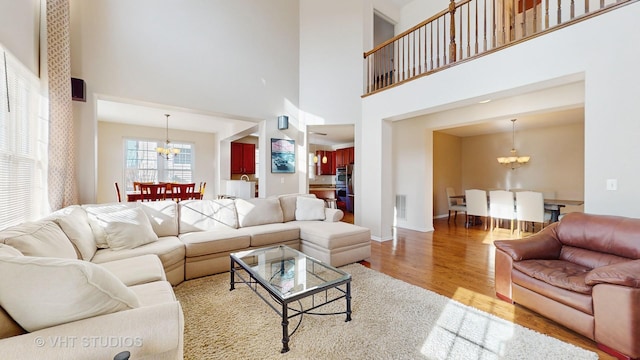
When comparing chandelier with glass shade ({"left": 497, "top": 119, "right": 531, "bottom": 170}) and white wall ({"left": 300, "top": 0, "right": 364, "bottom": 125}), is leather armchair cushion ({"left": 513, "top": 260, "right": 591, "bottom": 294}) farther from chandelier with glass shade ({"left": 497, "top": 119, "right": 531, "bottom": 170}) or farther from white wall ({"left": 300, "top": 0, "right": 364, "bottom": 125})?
chandelier with glass shade ({"left": 497, "top": 119, "right": 531, "bottom": 170})

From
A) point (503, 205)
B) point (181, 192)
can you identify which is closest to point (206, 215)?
point (181, 192)

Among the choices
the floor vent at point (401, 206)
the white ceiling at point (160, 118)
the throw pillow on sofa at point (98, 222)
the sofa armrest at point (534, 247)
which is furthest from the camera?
the floor vent at point (401, 206)

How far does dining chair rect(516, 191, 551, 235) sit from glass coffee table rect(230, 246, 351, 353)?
4.55m

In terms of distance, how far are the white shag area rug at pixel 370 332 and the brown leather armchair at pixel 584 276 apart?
22 centimetres

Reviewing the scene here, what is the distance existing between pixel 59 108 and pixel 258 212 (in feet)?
8.39

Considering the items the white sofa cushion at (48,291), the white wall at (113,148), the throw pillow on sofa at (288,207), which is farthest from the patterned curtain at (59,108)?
the white wall at (113,148)

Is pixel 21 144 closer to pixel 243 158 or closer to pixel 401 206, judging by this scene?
pixel 243 158

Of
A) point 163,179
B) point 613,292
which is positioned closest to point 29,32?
point 613,292

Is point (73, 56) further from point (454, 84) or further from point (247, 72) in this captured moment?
point (454, 84)

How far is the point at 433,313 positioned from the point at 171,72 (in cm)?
470

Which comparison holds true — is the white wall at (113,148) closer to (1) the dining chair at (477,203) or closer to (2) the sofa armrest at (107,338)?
(2) the sofa armrest at (107,338)

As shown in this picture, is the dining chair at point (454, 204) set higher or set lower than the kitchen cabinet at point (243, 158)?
lower

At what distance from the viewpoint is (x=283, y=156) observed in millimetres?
5285

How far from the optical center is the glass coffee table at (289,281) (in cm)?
183
